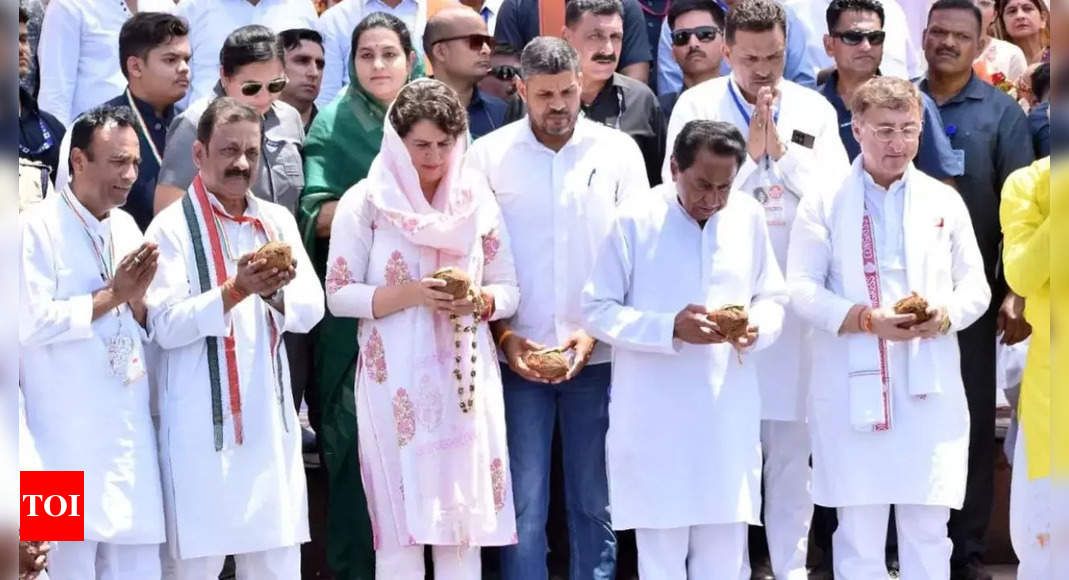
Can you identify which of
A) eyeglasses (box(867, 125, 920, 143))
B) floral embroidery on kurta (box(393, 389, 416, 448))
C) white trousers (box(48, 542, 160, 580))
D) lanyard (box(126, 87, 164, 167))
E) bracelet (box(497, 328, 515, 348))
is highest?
lanyard (box(126, 87, 164, 167))

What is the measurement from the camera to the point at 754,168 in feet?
17.8

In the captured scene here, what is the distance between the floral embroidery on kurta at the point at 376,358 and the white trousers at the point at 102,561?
37.8 inches

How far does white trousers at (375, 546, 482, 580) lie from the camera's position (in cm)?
499

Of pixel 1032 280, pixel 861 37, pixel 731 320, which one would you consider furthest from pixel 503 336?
pixel 861 37

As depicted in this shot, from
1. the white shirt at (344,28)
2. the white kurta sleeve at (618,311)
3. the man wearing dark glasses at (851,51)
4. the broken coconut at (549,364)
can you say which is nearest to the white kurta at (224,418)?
the broken coconut at (549,364)

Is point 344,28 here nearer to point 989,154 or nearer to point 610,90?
point 610,90

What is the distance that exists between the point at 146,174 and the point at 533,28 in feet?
6.99

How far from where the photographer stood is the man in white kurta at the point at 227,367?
4.57 m

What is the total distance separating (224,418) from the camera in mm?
4617

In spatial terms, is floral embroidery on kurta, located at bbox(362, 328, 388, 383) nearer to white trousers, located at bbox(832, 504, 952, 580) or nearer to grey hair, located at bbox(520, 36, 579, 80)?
grey hair, located at bbox(520, 36, 579, 80)

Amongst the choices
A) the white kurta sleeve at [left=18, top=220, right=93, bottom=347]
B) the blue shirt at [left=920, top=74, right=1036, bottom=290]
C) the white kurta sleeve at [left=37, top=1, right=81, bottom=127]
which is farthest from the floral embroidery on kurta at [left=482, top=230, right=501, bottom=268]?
the white kurta sleeve at [left=37, top=1, right=81, bottom=127]

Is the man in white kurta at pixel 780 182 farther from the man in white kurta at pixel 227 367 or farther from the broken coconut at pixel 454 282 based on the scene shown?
the man in white kurta at pixel 227 367

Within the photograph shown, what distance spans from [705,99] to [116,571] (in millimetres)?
2864

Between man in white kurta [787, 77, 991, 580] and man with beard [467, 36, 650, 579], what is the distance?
78cm
